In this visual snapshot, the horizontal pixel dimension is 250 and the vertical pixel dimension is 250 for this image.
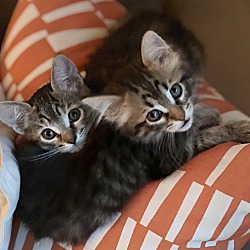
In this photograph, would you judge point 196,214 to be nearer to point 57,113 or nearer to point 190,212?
point 190,212

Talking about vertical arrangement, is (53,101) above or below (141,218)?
above

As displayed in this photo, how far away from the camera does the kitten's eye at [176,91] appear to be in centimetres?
117

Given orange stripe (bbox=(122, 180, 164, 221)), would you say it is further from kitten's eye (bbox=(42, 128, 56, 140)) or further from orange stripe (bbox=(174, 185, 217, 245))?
kitten's eye (bbox=(42, 128, 56, 140))

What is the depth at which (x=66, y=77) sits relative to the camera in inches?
51.4

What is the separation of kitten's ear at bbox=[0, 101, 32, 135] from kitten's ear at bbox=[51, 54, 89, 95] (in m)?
0.08

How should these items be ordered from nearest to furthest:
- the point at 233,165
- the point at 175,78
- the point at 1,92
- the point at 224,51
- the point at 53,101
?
1. the point at 233,165
2. the point at 175,78
3. the point at 53,101
4. the point at 1,92
5. the point at 224,51

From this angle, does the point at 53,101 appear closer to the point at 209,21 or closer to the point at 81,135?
the point at 81,135

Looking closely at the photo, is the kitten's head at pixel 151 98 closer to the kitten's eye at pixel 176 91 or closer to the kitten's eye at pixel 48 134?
the kitten's eye at pixel 176 91

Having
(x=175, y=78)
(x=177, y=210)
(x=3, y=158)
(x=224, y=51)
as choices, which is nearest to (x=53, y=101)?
(x=3, y=158)

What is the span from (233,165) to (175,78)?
22 cm

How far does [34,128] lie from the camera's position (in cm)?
132

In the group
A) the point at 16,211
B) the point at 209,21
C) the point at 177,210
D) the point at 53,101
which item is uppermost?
the point at 209,21

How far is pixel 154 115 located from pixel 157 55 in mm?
127

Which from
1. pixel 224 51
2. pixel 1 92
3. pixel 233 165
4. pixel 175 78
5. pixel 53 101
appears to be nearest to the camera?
pixel 233 165
